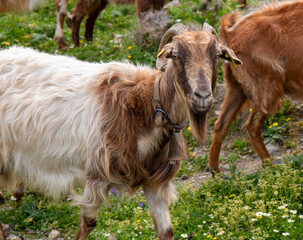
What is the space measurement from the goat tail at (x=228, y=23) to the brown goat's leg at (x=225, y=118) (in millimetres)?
641

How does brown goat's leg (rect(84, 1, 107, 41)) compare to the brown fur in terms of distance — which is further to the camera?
brown goat's leg (rect(84, 1, 107, 41))

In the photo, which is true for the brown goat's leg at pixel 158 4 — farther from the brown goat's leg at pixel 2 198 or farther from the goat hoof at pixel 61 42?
the brown goat's leg at pixel 2 198

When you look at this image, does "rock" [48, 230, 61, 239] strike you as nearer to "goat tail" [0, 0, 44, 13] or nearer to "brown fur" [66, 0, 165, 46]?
"brown fur" [66, 0, 165, 46]

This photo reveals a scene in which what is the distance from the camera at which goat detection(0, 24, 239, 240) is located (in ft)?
12.6

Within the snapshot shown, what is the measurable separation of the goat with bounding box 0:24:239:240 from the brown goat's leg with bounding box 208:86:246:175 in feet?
5.51

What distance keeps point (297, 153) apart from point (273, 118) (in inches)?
28.9

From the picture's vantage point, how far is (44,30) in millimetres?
10117

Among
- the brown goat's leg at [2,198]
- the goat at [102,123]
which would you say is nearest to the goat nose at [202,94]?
the goat at [102,123]

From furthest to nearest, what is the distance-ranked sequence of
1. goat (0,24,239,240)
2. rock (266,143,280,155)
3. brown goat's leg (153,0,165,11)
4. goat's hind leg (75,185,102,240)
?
brown goat's leg (153,0,165,11)
rock (266,143,280,155)
goat's hind leg (75,185,102,240)
goat (0,24,239,240)

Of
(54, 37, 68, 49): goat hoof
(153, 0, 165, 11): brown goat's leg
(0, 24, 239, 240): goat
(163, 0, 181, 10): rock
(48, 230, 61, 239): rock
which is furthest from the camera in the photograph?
(163, 0, 181, 10): rock

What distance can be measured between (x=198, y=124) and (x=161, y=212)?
88cm

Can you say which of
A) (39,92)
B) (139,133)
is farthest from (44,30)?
(139,133)

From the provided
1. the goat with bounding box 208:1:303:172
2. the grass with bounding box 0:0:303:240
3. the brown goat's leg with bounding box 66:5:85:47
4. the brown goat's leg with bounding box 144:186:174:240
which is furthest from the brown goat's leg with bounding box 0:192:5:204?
the brown goat's leg with bounding box 66:5:85:47

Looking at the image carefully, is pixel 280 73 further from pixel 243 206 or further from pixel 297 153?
pixel 243 206
